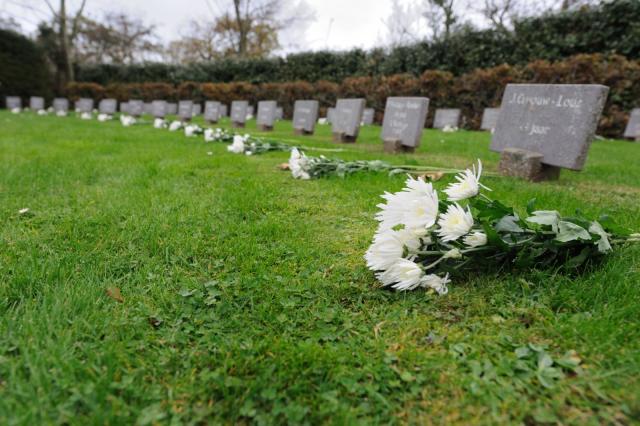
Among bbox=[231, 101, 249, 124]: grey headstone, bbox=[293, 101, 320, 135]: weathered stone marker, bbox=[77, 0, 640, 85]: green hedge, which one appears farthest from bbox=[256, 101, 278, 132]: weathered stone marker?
bbox=[77, 0, 640, 85]: green hedge

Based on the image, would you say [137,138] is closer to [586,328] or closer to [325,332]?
[325,332]

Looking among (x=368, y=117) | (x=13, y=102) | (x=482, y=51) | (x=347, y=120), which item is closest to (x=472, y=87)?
(x=482, y=51)

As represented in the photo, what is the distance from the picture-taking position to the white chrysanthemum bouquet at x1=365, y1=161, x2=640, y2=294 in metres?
1.53

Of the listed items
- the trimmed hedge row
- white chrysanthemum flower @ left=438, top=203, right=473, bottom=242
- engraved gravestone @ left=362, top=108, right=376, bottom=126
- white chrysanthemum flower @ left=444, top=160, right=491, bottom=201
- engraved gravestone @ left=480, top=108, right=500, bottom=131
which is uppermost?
the trimmed hedge row

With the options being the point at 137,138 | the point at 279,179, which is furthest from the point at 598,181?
the point at 137,138

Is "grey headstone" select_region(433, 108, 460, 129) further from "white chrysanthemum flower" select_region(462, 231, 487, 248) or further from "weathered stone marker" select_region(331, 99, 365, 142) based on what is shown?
"white chrysanthemum flower" select_region(462, 231, 487, 248)

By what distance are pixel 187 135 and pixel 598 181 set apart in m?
6.75

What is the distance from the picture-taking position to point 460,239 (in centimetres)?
164

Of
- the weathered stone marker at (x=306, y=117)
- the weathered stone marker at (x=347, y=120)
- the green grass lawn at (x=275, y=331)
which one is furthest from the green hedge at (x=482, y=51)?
the green grass lawn at (x=275, y=331)

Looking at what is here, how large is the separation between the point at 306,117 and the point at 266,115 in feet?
6.17

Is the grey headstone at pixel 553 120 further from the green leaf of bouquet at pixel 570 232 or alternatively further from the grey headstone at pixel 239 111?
the grey headstone at pixel 239 111

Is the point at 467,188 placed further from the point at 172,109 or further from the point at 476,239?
the point at 172,109

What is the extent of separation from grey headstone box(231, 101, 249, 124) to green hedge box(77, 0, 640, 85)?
7.25m

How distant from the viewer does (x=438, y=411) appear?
Result: 1.04m
